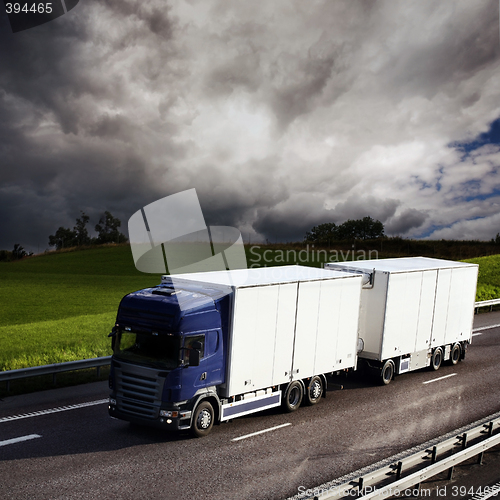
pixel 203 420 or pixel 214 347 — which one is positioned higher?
pixel 214 347

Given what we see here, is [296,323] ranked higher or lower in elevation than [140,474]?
higher

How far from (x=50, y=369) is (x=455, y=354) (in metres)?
14.3

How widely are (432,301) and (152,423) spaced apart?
10567 millimetres

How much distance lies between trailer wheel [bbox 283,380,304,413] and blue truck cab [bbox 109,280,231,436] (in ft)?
6.96

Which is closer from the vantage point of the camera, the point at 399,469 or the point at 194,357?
the point at 399,469

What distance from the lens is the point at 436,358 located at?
60.8 ft

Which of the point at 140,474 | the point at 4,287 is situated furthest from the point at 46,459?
the point at 4,287

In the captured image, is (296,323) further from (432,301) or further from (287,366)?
(432,301)

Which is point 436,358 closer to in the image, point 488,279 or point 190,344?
point 190,344

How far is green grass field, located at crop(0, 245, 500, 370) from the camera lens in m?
19.1

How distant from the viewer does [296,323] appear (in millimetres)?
12945

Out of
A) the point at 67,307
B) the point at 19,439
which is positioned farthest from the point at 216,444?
the point at 67,307

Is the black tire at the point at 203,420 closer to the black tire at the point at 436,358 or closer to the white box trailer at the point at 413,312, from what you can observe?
the white box trailer at the point at 413,312

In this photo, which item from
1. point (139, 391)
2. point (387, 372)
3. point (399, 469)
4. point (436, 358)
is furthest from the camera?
point (436, 358)
